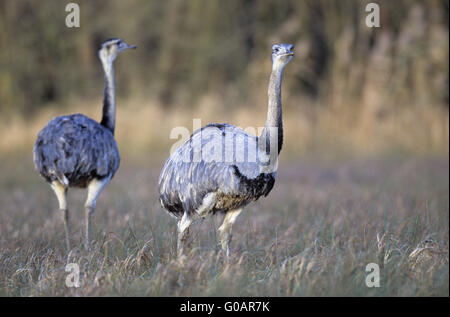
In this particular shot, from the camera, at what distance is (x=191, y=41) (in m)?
18.2

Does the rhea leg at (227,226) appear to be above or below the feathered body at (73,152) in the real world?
below

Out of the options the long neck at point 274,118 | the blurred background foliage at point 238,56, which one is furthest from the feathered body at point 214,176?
the blurred background foliage at point 238,56

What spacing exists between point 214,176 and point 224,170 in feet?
0.30

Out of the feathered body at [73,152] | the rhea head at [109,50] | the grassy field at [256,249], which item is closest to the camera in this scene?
the grassy field at [256,249]

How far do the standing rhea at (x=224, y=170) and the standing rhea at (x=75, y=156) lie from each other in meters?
1.14

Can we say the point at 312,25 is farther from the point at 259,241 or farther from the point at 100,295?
the point at 100,295

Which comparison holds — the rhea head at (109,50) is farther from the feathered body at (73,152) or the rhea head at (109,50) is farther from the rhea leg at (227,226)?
the rhea leg at (227,226)

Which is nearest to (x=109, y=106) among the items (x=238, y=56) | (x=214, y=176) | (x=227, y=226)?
(x=227, y=226)

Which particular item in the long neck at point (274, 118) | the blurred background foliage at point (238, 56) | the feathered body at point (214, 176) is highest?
the blurred background foliage at point (238, 56)

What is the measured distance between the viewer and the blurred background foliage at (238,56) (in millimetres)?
13047

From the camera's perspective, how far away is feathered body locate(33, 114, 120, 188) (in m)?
5.92

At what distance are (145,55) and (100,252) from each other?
16.0 m

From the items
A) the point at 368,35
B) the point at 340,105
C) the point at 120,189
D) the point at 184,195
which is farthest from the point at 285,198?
the point at 368,35

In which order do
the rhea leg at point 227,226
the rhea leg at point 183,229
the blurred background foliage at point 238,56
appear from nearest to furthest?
the rhea leg at point 183,229
the rhea leg at point 227,226
the blurred background foliage at point 238,56
